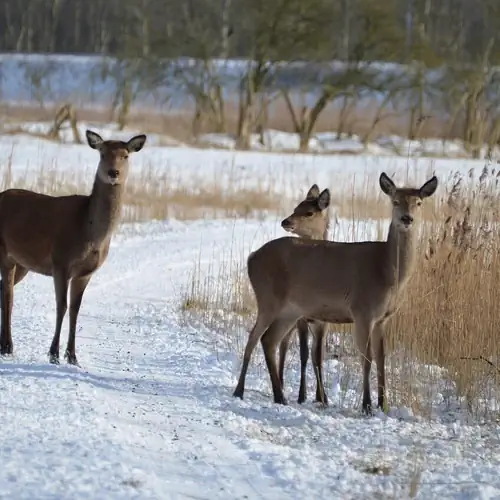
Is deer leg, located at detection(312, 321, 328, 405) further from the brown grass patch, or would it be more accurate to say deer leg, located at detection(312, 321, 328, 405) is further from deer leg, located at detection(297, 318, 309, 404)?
the brown grass patch

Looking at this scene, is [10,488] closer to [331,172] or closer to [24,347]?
[24,347]

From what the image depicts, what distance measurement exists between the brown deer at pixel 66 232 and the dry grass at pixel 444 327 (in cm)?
163

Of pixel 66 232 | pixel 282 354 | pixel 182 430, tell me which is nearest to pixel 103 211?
pixel 66 232

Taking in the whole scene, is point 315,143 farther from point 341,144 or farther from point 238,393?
point 238,393

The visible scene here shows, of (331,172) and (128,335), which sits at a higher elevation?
(331,172)

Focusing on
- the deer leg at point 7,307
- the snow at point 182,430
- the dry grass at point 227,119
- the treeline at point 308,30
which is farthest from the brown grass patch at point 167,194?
the treeline at point 308,30

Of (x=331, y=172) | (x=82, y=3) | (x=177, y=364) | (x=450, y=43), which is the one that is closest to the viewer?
(x=177, y=364)

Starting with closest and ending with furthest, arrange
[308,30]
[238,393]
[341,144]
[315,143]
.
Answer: [238,393]
[315,143]
[341,144]
[308,30]

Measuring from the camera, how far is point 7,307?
1004 centimetres

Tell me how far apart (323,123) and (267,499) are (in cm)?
4509

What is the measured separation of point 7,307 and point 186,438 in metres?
3.50

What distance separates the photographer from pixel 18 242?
395 inches

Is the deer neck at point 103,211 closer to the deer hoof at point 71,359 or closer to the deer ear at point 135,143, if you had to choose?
the deer ear at point 135,143

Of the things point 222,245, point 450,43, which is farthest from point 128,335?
point 450,43
